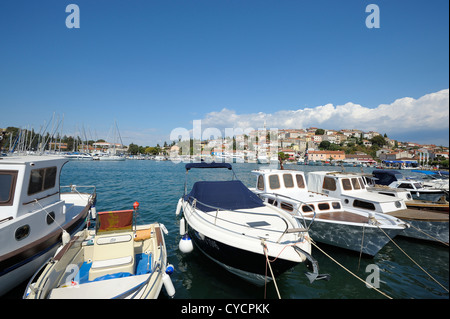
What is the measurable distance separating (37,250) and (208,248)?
5151mm

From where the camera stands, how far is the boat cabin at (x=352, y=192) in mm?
10093

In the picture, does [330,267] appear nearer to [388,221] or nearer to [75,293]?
[388,221]

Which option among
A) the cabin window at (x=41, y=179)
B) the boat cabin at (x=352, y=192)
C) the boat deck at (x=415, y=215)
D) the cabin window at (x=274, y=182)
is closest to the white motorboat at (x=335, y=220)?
the cabin window at (x=274, y=182)

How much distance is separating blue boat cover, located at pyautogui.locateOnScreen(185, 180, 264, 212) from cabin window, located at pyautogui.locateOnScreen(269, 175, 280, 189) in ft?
8.75

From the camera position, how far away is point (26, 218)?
6094 millimetres

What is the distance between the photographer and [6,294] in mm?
5613

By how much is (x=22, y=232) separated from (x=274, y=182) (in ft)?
33.6

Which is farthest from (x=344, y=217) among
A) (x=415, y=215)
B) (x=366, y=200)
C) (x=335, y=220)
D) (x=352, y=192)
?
(x=352, y=192)

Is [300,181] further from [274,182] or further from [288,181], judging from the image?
[274,182]

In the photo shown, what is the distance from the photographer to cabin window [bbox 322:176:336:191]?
12029 mm

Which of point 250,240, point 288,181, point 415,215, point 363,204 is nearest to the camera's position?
point 250,240

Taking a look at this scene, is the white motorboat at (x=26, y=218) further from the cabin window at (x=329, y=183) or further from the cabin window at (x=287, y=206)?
the cabin window at (x=329, y=183)

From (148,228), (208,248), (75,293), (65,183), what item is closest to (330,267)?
(208,248)
